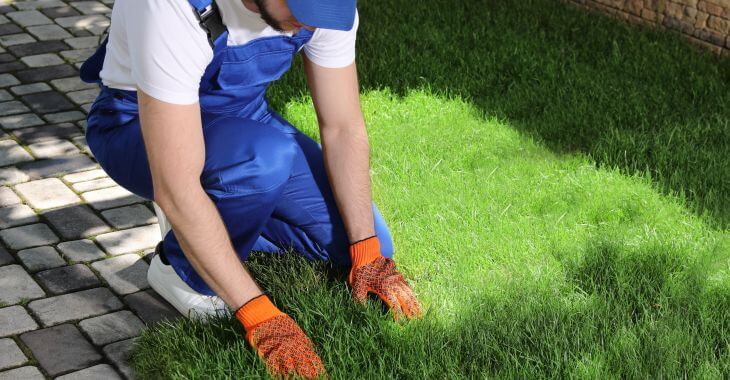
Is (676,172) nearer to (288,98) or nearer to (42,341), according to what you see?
(288,98)

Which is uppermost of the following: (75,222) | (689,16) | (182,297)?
(689,16)

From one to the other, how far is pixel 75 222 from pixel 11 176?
25.3 inches

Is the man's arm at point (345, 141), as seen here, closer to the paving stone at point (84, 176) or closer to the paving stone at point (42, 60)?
the paving stone at point (84, 176)

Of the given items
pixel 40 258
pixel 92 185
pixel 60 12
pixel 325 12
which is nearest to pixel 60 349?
pixel 40 258

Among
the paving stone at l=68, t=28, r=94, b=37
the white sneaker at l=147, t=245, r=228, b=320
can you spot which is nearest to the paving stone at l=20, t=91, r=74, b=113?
the paving stone at l=68, t=28, r=94, b=37

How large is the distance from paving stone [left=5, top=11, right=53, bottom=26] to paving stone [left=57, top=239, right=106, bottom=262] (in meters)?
3.38

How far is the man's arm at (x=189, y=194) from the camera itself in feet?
10.3

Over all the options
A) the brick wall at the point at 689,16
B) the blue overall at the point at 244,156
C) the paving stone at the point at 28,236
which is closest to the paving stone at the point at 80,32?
the paving stone at the point at 28,236

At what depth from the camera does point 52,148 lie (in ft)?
17.7

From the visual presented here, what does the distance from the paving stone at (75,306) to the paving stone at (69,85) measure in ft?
7.82

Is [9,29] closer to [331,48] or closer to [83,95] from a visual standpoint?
[83,95]

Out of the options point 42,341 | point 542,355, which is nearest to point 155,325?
point 42,341

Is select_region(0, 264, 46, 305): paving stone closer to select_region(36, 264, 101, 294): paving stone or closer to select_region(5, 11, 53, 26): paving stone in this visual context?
select_region(36, 264, 101, 294): paving stone

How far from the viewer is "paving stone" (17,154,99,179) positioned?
5.12 meters
